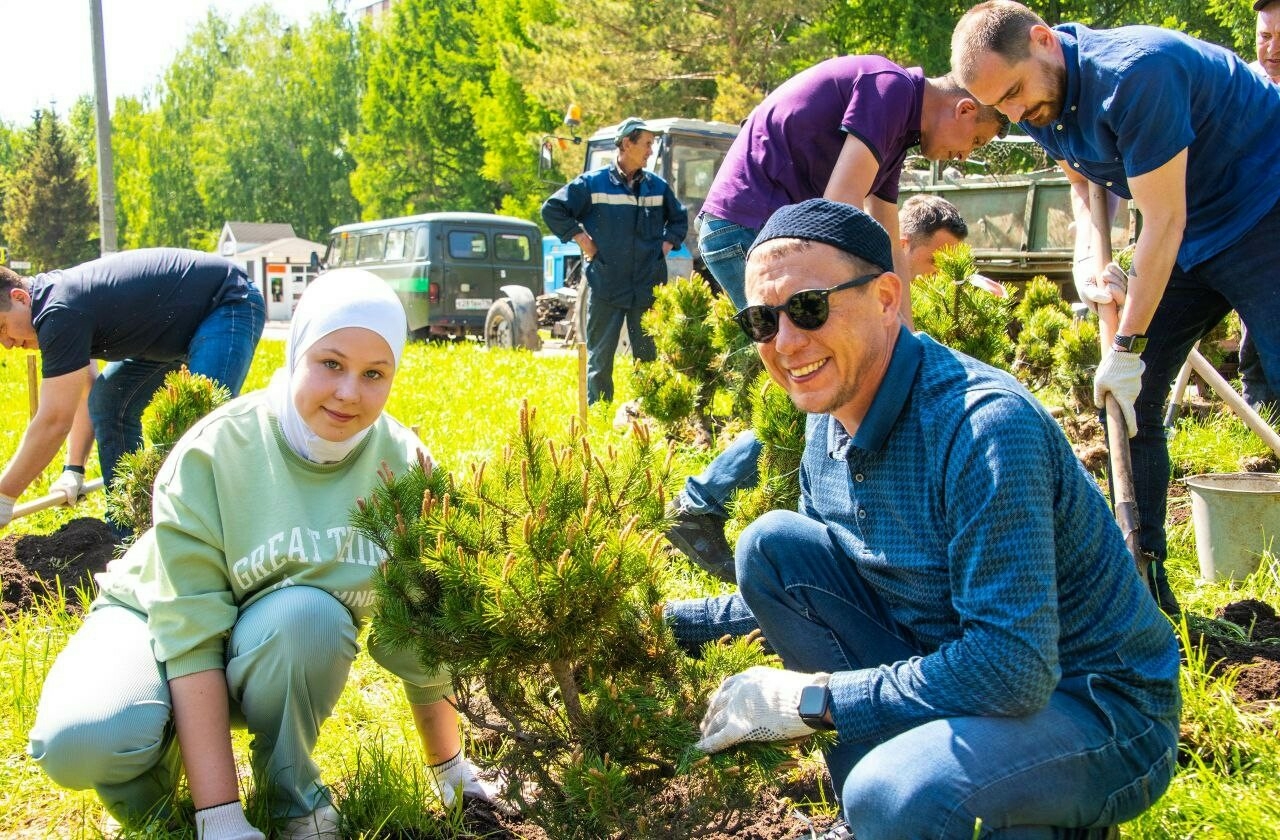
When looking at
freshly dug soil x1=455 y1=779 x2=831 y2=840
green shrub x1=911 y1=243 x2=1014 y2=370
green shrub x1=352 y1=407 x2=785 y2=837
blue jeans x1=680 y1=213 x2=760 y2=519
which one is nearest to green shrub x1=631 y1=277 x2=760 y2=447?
green shrub x1=911 y1=243 x2=1014 y2=370

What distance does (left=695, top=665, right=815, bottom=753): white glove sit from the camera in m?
1.77

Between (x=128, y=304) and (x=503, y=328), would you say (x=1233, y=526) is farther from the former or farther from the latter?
(x=503, y=328)

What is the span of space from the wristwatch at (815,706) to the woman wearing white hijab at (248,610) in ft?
2.36

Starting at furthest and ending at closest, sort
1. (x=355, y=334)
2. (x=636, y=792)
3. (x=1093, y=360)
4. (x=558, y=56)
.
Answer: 1. (x=558, y=56)
2. (x=1093, y=360)
3. (x=355, y=334)
4. (x=636, y=792)

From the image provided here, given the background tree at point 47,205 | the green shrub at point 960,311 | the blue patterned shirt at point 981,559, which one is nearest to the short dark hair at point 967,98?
the green shrub at point 960,311

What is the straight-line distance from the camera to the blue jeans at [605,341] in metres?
7.17

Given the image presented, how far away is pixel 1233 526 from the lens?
11.5ft

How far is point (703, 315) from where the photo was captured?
5.36m

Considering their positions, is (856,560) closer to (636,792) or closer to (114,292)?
(636,792)

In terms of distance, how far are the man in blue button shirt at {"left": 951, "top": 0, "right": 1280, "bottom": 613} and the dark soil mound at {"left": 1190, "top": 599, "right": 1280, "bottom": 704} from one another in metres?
0.18

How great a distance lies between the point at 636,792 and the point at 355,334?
1049 mm

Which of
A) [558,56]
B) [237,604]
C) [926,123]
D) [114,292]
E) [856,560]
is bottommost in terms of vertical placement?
[237,604]

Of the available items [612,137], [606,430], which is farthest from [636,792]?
[612,137]

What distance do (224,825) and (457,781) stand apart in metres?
0.56
